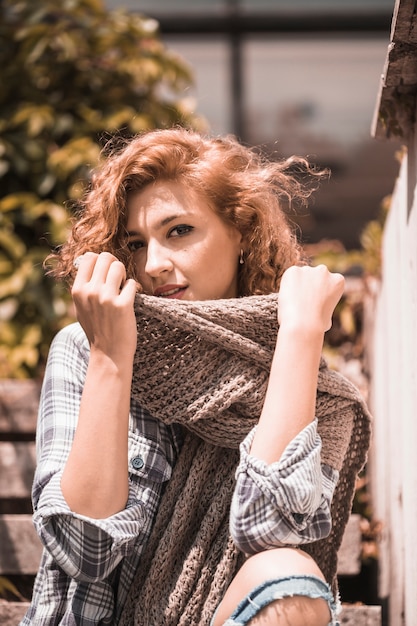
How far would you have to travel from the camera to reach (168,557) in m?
1.64

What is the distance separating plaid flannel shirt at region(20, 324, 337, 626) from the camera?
1.46 meters

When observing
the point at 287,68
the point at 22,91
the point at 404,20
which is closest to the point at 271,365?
the point at 404,20

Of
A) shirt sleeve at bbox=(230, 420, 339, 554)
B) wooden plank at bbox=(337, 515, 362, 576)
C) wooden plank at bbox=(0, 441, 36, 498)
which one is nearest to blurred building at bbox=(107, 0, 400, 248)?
wooden plank at bbox=(0, 441, 36, 498)

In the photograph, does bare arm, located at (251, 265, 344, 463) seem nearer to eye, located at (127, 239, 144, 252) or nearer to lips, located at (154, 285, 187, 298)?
lips, located at (154, 285, 187, 298)

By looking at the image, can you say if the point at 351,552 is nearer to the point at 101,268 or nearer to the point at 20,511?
the point at 20,511

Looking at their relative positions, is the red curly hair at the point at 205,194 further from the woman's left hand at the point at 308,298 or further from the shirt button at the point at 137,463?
the shirt button at the point at 137,463

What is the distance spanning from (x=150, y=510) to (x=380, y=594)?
113 centimetres

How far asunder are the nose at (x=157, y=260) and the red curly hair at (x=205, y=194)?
0.07 metres

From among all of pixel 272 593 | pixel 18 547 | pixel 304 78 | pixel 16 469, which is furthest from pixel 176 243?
pixel 304 78

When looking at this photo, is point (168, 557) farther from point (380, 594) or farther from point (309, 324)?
point (380, 594)

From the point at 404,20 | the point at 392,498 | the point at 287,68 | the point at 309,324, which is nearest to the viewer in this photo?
the point at 404,20

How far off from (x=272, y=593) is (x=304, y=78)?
13.4 feet

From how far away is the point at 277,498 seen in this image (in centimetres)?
144

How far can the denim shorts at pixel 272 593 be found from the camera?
138cm
